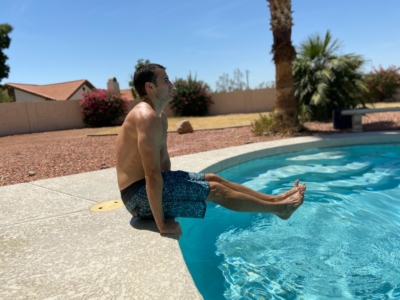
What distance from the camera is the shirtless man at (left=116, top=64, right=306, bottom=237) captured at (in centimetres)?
245

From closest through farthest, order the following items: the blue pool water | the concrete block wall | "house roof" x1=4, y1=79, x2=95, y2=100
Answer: the blue pool water → the concrete block wall → "house roof" x1=4, y1=79, x2=95, y2=100

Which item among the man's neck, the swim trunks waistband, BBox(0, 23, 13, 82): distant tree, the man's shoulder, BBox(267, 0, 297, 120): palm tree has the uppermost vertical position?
BBox(0, 23, 13, 82): distant tree

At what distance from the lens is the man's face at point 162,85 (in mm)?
2634

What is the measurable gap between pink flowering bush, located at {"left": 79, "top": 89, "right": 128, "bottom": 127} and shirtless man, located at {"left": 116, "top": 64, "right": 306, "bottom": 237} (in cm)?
1683

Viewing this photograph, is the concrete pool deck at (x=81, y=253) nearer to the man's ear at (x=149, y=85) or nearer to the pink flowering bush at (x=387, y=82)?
the man's ear at (x=149, y=85)

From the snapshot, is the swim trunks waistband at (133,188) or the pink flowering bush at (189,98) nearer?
the swim trunks waistband at (133,188)

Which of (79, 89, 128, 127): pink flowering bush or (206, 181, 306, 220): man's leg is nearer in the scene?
(206, 181, 306, 220): man's leg

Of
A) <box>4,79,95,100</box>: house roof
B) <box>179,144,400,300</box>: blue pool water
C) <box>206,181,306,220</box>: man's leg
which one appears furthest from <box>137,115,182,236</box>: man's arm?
<box>4,79,95,100</box>: house roof

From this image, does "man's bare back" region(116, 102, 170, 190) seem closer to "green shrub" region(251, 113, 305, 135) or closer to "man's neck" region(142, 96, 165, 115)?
"man's neck" region(142, 96, 165, 115)

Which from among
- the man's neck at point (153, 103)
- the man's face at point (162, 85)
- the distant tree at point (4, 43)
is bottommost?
the man's neck at point (153, 103)

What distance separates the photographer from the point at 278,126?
966 centimetres

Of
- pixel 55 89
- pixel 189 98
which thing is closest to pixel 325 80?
pixel 189 98

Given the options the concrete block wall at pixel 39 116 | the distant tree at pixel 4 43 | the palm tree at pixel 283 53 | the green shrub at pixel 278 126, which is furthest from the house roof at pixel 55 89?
the palm tree at pixel 283 53

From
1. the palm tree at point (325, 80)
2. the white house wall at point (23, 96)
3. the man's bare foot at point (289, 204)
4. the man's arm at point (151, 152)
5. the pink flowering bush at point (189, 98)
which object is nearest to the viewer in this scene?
the man's arm at point (151, 152)
